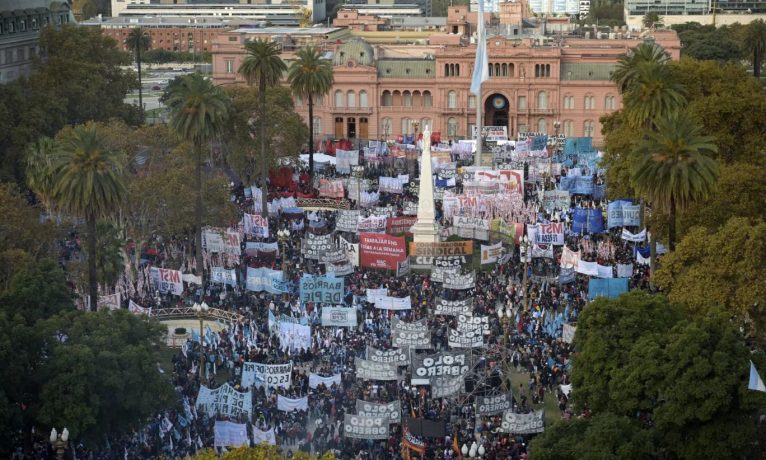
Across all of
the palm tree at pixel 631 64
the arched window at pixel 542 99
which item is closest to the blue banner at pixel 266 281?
the palm tree at pixel 631 64

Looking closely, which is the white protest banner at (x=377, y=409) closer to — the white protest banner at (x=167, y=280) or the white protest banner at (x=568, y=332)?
the white protest banner at (x=568, y=332)

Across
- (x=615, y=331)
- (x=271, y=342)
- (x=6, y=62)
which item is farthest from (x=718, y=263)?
(x=6, y=62)

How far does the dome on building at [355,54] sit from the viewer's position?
13100 cm

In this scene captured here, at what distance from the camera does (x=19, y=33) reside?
11056 cm

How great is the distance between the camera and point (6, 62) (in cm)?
10825

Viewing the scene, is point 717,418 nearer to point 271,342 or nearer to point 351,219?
point 271,342

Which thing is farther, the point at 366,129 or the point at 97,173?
the point at 366,129

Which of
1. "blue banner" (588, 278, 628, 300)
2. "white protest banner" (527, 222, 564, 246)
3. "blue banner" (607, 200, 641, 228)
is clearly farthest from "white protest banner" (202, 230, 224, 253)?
"blue banner" (607, 200, 641, 228)

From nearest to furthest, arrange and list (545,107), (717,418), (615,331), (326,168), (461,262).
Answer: (717,418), (615,331), (461,262), (326,168), (545,107)

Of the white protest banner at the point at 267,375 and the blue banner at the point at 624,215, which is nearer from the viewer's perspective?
the white protest banner at the point at 267,375

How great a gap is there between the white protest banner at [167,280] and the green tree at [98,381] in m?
12.9

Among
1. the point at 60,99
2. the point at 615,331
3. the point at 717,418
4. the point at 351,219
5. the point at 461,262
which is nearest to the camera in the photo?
the point at 717,418

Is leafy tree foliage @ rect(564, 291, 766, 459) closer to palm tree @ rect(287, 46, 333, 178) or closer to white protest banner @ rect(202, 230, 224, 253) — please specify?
white protest banner @ rect(202, 230, 224, 253)

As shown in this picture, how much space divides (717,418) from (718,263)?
12.8 metres
